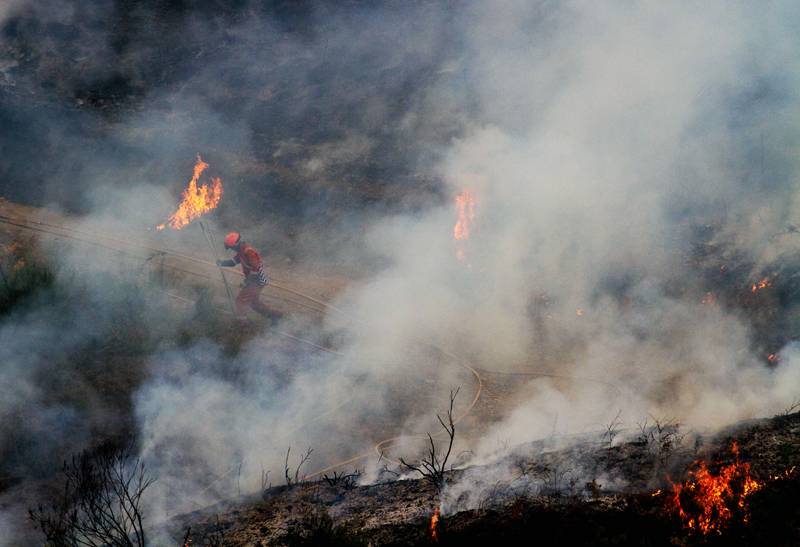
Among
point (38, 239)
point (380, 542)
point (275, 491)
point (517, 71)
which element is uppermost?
point (517, 71)

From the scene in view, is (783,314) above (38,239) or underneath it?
underneath

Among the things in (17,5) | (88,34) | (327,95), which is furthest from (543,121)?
(17,5)

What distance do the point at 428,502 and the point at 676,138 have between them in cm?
1166

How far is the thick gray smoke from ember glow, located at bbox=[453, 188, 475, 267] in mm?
173

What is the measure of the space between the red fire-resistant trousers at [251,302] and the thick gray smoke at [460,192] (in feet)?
2.63

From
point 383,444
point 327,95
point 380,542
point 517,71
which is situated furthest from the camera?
point 327,95

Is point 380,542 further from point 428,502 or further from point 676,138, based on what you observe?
point 676,138

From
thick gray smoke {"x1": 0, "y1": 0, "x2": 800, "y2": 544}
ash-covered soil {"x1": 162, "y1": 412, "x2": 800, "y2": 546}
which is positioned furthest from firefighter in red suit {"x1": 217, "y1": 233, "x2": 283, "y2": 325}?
ash-covered soil {"x1": 162, "y1": 412, "x2": 800, "y2": 546}

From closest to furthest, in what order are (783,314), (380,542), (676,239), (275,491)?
1. (380,542)
2. (275,491)
3. (783,314)
4. (676,239)

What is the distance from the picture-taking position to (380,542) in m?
5.78

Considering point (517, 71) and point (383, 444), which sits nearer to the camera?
point (383, 444)

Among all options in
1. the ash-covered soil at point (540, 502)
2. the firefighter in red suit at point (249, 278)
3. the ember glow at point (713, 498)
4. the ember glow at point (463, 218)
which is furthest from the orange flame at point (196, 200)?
the ember glow at point (713, 498)

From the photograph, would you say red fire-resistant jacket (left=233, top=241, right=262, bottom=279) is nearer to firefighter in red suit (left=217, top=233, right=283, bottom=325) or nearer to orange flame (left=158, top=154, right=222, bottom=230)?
Answer: firefighter in red suit (left=217, top=233, right=283, bottom=325)

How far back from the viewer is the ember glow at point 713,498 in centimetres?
515
